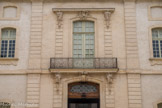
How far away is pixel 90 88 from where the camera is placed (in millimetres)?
15648

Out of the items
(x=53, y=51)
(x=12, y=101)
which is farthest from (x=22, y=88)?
(x=53, y=51)

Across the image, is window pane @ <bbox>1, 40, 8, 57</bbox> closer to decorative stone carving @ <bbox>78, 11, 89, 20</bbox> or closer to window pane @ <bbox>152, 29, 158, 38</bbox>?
decorative stone carving @ <bbox>78, 11, 89, 20</bbox>

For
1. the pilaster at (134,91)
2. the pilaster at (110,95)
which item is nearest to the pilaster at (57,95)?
the pilaster at (110,95)

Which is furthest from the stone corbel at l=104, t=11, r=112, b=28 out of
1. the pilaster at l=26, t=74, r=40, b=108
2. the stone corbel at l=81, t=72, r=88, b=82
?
the pilaster at l=26, t=74, r=40, b=108

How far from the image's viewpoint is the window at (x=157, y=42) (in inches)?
621

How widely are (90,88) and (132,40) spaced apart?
4006 mm

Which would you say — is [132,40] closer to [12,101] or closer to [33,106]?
[33,106]

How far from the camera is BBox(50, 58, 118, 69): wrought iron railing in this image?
50.0ft

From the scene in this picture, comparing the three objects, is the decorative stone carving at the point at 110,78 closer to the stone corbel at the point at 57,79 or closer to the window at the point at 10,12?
the stone corbel at the point at 57,79

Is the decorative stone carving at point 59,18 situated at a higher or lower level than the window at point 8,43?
higher

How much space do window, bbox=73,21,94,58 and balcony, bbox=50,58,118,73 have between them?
0.53 metres

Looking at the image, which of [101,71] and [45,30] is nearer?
[101,71]

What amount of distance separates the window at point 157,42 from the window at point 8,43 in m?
8.99

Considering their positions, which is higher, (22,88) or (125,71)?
(125,71)
